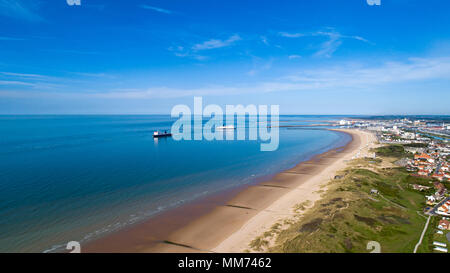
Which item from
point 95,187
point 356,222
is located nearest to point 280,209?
point 356,222

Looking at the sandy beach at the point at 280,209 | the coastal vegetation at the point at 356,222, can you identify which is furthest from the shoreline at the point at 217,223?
the coastal vegetation at the point at 356,222

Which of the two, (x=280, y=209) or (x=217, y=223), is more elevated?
(x=280, y=209)

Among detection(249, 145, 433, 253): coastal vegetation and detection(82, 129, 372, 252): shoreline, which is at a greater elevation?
detection(249, 145, 433, 253): coastal vegetation

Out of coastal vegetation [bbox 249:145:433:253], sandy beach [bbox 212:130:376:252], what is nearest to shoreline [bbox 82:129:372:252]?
sandy beach [bbox 212:130:376:252]

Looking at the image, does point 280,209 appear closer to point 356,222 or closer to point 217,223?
point 356,222

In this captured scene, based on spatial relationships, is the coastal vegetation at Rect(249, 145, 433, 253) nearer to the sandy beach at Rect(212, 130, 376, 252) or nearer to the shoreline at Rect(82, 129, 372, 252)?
the sandy beach at Rect(212, 130, 376, 252)

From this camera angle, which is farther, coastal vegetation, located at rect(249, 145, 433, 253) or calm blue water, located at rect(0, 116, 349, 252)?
calm blue water, located at rect(0, 116, 349, 252)
